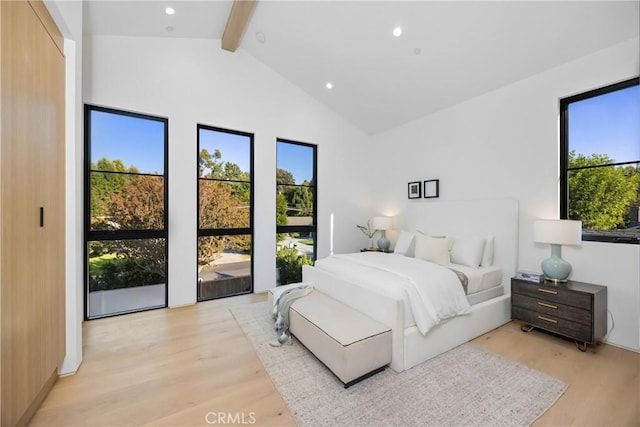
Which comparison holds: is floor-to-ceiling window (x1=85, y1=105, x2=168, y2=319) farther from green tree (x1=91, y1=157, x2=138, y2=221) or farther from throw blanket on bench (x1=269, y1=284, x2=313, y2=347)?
throw blanket on bench (x1=269, y1=284, x2=313, y2=347)

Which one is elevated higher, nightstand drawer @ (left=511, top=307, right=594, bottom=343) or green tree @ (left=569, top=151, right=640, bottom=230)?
green tree @ (left=569, top=151, right=640, bottom=230)

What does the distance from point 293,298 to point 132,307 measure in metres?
2.12

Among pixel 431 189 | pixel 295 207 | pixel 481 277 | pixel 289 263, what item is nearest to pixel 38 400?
pixel 289 263

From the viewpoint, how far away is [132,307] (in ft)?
11.0

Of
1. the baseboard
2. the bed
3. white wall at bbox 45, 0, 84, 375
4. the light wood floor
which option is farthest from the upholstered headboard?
the baseboard

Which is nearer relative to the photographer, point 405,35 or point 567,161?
point 567,161

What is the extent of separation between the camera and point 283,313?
105 inches

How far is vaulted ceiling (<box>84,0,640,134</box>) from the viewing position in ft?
8.18

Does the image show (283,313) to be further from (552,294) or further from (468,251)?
(552,294)

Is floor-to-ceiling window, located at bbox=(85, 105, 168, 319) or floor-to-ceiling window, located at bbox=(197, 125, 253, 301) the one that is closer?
floor-to-ceiling window, located at bbox=(85, 105, 168, 319)

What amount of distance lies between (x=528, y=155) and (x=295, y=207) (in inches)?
126

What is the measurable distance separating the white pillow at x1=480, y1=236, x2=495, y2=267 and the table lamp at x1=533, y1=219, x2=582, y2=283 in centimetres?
60
